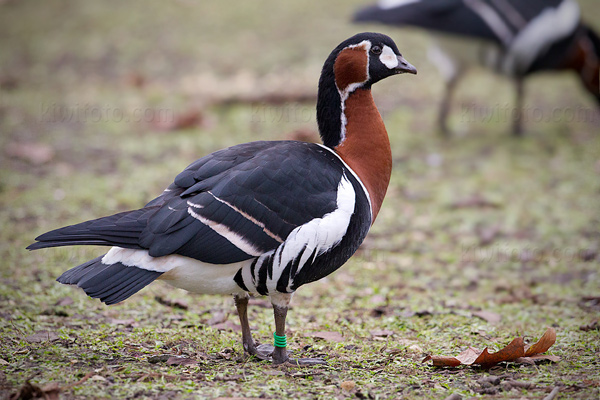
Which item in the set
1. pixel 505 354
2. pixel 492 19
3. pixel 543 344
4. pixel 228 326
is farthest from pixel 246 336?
pixel 492 19

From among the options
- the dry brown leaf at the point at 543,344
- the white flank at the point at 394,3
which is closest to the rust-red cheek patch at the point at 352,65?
the dry brown leaf at the point at 543,344

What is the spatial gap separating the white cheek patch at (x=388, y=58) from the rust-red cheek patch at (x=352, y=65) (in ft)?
0.36

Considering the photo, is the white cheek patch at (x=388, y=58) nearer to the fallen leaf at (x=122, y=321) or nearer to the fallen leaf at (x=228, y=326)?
the fallen leaf at (x=228, y=326)

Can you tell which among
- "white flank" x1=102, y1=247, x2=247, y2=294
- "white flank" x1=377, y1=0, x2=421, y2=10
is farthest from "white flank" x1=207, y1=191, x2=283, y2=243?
"white flank" x1=377, y1=0, x2=421, y2=10

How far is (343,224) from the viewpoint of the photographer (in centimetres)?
365

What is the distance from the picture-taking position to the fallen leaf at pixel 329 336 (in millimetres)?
4227

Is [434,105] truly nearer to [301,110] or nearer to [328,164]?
[301,110]

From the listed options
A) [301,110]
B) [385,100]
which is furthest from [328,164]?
[385,100]

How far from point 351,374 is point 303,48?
7.79 meters

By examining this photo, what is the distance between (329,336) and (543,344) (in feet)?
4.31

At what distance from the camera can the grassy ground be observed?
3568mm

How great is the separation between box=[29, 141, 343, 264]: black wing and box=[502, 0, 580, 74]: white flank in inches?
206

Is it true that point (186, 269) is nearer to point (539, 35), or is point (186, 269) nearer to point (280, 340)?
point (280, 340)

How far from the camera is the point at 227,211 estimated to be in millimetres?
3549
